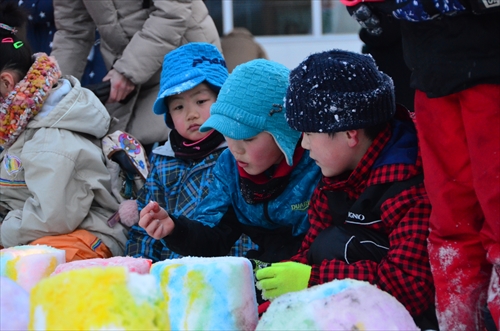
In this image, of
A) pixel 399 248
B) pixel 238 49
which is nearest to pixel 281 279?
pixel 399 248

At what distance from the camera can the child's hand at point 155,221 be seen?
221 centimetres

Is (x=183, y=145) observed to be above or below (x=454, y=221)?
below

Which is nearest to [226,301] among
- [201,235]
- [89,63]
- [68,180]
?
[201,235]

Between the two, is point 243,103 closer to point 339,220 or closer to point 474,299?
point 339,220

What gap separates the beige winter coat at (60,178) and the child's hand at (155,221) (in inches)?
27.8

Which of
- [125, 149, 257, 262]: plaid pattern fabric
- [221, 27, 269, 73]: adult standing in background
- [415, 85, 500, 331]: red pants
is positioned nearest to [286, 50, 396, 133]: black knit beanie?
[415, 85, 500, 331]: red pants

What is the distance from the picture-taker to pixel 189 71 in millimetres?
2869

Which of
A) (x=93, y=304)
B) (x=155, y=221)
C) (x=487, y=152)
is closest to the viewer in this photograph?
(x=93, y=304)

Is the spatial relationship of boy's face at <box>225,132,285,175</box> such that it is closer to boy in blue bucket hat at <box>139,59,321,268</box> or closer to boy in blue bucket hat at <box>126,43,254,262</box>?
boy in blue bucket hat at <box>139,59,321,268</box>

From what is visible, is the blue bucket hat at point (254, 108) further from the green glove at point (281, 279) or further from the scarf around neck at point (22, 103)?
the scarf around neck at point (22, 103)

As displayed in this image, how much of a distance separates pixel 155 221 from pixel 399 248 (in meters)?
0.86

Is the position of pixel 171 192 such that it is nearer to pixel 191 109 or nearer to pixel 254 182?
pixel 191 109

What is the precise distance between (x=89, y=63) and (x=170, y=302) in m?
2.77

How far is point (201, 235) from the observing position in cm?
246
